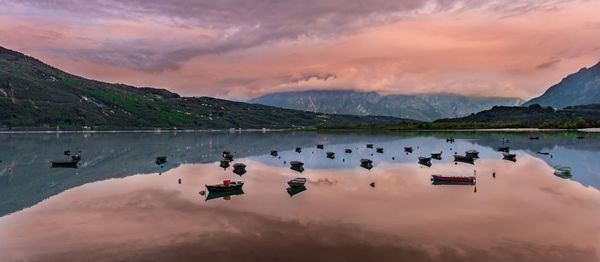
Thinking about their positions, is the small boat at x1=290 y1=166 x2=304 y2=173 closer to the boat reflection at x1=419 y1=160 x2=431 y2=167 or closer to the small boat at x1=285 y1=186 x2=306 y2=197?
the small boat at x1=285 y1=186 x2=306 y2=197

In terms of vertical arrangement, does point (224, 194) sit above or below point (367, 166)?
below

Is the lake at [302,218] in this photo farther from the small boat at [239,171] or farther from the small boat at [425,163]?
the small boat at [425,163]

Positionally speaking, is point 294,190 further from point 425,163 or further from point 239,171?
point 425,163

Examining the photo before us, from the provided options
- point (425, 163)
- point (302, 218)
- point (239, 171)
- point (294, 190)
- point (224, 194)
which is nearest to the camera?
point (302, 218)

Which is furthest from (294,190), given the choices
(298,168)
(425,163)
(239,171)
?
(425,163)

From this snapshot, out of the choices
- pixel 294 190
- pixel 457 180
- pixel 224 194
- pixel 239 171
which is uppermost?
pixel 457 180

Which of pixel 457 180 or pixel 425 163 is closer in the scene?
pixel 457 180

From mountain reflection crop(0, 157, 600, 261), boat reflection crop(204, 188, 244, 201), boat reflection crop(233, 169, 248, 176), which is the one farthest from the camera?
boat reflection crop(233, 169, 248, 176)

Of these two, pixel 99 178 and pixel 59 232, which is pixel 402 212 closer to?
pixel 59 232

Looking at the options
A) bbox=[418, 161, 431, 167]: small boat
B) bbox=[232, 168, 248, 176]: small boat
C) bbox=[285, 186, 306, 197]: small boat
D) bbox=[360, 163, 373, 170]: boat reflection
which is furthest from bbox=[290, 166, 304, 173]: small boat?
bbox=[418, 161, 431, 167]: small boat

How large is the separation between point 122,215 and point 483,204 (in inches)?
1883

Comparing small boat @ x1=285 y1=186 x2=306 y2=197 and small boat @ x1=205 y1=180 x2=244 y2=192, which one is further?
small boat @ x1=285 y1=186 x2=306 y2=197

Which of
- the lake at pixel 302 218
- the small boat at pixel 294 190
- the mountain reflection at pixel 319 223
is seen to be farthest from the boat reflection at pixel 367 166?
the small boat at pixel 294 190

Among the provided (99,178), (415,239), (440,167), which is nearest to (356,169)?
(440,167)
